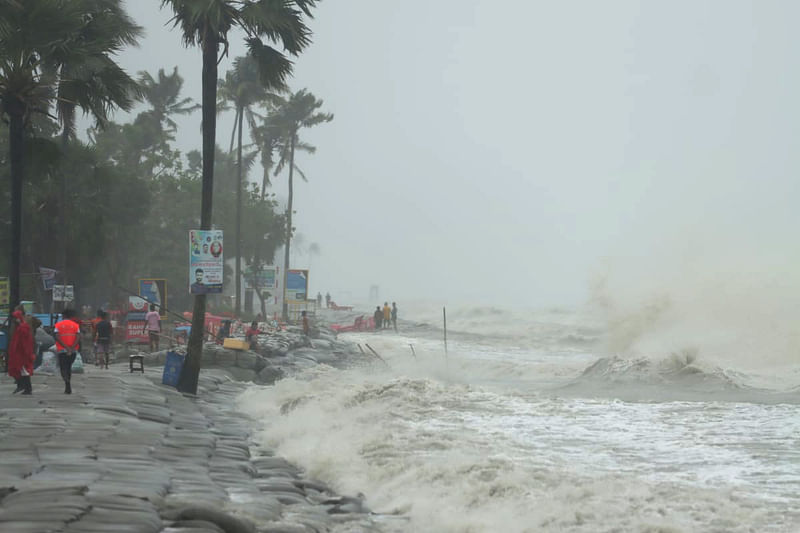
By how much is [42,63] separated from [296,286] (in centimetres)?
3379

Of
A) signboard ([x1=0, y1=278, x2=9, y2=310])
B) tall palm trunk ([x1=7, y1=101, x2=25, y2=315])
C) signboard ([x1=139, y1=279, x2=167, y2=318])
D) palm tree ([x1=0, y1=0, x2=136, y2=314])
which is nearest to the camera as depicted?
palm tree ([x1=0, y1=0, x2=136, y2=314])

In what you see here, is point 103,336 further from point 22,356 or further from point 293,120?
point 293,120

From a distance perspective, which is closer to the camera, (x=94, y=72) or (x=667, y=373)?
(x=94, y=72)

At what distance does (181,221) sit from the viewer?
63.1 metres

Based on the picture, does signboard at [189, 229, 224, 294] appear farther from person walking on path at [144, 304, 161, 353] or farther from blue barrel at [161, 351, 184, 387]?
person walking on path at [144, 304, 161, 353]

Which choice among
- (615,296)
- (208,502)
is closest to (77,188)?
(615,296)

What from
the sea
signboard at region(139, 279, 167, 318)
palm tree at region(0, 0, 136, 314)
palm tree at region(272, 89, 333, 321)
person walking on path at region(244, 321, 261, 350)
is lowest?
the sea

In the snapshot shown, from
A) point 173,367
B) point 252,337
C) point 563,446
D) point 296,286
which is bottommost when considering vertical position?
point 563,446

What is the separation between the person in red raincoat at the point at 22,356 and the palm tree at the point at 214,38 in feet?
12.4

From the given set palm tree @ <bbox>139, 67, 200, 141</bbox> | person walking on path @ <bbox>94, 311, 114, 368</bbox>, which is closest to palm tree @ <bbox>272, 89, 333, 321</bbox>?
palm tree @ <bbox>139, 67, 200, 141</bbox>

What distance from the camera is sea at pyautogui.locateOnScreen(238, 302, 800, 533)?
9352 mm

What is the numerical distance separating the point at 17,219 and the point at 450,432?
992cm

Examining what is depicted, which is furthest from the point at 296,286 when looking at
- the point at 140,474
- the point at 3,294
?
the point at 140,474

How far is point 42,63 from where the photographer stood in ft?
62.8
